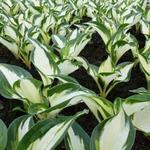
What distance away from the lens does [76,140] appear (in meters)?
0.80

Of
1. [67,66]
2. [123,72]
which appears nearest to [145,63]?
[123,72]

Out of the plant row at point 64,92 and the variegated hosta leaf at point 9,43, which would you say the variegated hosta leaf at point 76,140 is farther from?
the variegated hosta leaf at point 9,43

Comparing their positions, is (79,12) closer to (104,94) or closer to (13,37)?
(13,37)

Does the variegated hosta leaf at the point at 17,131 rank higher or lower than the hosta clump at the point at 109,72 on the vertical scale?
higher

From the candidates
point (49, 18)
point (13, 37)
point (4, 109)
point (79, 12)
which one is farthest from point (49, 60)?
point (79, 12)

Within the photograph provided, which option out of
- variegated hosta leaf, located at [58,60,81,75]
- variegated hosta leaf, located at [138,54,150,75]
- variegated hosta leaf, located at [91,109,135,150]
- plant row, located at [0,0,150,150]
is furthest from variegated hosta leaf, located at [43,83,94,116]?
variegated hosta leaf, located at [138,54,150,75]

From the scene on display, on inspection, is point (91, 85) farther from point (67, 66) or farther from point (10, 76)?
point (10, 76)

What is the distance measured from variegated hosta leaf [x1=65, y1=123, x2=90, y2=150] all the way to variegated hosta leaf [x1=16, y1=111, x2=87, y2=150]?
9 cm

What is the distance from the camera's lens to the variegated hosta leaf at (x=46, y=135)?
704mm

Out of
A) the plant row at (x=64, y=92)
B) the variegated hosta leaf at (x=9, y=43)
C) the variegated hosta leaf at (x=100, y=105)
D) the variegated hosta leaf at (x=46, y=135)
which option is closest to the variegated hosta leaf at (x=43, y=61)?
the plant row at (x=64, y=92)

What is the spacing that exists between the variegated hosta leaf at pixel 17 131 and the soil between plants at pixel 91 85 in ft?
0.98

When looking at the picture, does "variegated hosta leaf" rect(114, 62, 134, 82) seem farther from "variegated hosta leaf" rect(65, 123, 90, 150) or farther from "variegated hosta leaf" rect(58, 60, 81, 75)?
"variegated hosta leaf" rect(65, 123, 90, 150)

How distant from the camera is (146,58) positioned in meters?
1.24

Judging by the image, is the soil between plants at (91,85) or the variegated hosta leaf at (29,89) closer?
the variegated hosta leaf at (29,89)
